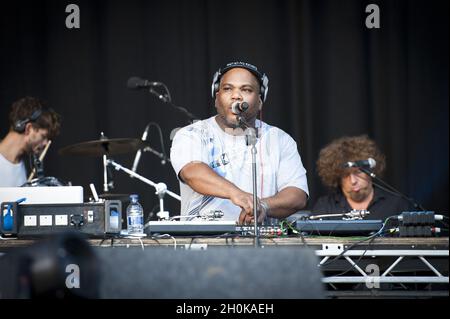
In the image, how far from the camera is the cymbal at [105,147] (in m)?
4.48

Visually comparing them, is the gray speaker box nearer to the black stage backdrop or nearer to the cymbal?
the cymbal

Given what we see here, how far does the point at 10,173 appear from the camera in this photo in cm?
440

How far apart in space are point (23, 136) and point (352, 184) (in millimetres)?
2019

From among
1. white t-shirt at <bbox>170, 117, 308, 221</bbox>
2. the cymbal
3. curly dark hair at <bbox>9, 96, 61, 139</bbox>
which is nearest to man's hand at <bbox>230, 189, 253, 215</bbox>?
white t-shirt at <bbox>170, 117, 308, 221</bbox>

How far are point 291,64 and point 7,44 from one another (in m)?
1.94

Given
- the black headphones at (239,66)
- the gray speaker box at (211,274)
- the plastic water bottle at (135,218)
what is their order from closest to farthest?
the gray speaker box at (211,274) → the plastic water bottle at (135,218) → the black headphones at (239,66)

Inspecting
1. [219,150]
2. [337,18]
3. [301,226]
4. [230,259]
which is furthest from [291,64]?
[230,259]

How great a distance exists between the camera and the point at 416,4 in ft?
16.5

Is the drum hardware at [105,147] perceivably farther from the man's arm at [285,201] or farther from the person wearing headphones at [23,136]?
the man's arm at [285,201]

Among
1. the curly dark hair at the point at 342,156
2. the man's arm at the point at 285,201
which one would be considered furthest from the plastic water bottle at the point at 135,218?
the curly dark hair at the point at 342,156

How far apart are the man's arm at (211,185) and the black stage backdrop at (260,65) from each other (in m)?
1.65

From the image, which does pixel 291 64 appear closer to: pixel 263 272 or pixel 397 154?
pixel 397 154

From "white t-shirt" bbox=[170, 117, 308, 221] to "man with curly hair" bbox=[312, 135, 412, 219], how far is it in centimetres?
95

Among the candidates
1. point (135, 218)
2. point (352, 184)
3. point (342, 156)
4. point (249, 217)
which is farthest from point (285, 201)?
point (342, 156)
